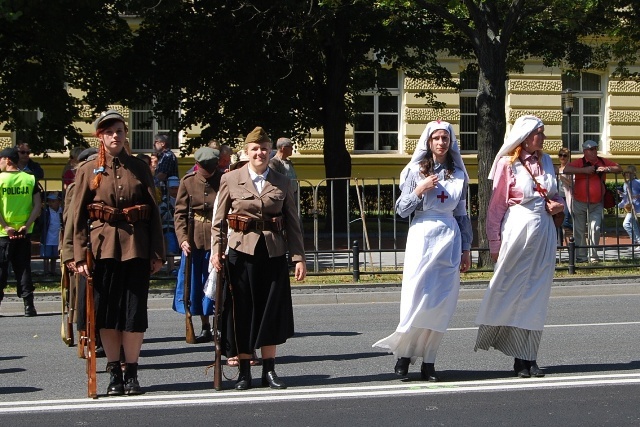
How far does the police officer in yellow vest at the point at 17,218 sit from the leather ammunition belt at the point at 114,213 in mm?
6068

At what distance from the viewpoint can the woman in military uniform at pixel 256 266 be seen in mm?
8414

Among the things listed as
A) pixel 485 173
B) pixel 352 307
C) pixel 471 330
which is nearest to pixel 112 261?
pixel 471 330

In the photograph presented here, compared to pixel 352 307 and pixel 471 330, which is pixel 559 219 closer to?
pixel 471 330

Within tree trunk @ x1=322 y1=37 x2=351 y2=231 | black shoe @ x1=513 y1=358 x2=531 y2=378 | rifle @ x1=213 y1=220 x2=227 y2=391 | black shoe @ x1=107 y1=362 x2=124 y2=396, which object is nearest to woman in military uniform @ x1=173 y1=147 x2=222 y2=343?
rifle @ x1=213 y1=220 x2=227 y2=391

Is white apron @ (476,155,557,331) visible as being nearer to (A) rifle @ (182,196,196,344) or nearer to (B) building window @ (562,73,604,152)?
(A) rifle @ (182,196,196,344)

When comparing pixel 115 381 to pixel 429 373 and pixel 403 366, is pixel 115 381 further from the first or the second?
pixel 429 373

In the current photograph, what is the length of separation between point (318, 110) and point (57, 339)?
16.0m

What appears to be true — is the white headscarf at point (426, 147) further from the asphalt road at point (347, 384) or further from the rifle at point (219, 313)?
the asphalt road at point (347, 384)

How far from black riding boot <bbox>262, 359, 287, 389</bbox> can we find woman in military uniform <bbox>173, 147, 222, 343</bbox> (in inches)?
86.8

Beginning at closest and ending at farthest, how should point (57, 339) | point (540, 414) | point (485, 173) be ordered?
point (540, 414), point (57, 339), point (485, 173)

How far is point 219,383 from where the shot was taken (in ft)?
27.7

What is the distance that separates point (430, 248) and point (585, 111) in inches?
1174

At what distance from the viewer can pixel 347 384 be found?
864 centimetres

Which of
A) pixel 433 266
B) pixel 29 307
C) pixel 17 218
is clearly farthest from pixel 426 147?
pixel 29 307
